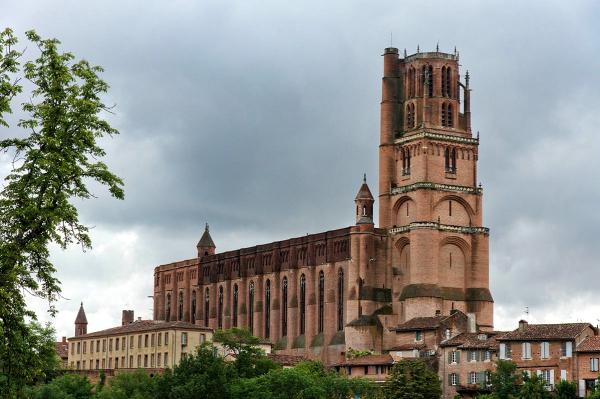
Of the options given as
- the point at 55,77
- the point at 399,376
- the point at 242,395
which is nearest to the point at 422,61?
the point at 399,376

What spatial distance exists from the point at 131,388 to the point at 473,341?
32686 millimetres

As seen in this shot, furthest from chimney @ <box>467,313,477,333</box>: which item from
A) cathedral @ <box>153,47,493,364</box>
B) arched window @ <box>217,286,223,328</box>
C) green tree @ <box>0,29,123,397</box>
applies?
green tree @ <box>0,29,123,397</box>

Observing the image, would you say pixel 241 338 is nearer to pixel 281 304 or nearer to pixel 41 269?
pixel 281 304

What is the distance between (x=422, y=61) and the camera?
497 feet

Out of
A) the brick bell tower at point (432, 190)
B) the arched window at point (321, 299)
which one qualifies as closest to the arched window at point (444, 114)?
the brick bell tower at point (432, 190)

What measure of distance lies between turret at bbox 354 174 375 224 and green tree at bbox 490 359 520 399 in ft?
154

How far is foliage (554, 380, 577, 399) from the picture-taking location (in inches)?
4080

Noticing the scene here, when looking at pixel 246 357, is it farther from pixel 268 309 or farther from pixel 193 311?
pixel 193 311

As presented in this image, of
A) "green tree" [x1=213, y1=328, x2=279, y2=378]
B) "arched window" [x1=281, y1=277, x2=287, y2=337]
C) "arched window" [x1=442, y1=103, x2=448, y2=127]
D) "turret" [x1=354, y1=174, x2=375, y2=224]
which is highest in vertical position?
"arched window" [x1=442, y1=103, x2=448, y2=127]

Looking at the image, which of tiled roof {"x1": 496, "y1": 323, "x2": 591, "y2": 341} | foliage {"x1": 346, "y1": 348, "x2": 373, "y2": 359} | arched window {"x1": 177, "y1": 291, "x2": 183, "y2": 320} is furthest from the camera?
arched window {"x1": 177, "y1": 291, "x2": 183, "y2": 320}

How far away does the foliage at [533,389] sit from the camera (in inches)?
3974

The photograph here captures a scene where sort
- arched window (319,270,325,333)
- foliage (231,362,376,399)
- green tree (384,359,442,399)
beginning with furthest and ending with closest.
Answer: arched window (319,270,325,333)
green tree (384,359,442,399)
foliage (231,362,376,399)

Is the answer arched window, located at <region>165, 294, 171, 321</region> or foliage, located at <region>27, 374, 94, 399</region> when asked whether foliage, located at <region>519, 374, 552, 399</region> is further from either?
arched window, located at <region>165, 294, 171, 321</region>

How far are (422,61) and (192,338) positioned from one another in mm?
42237
